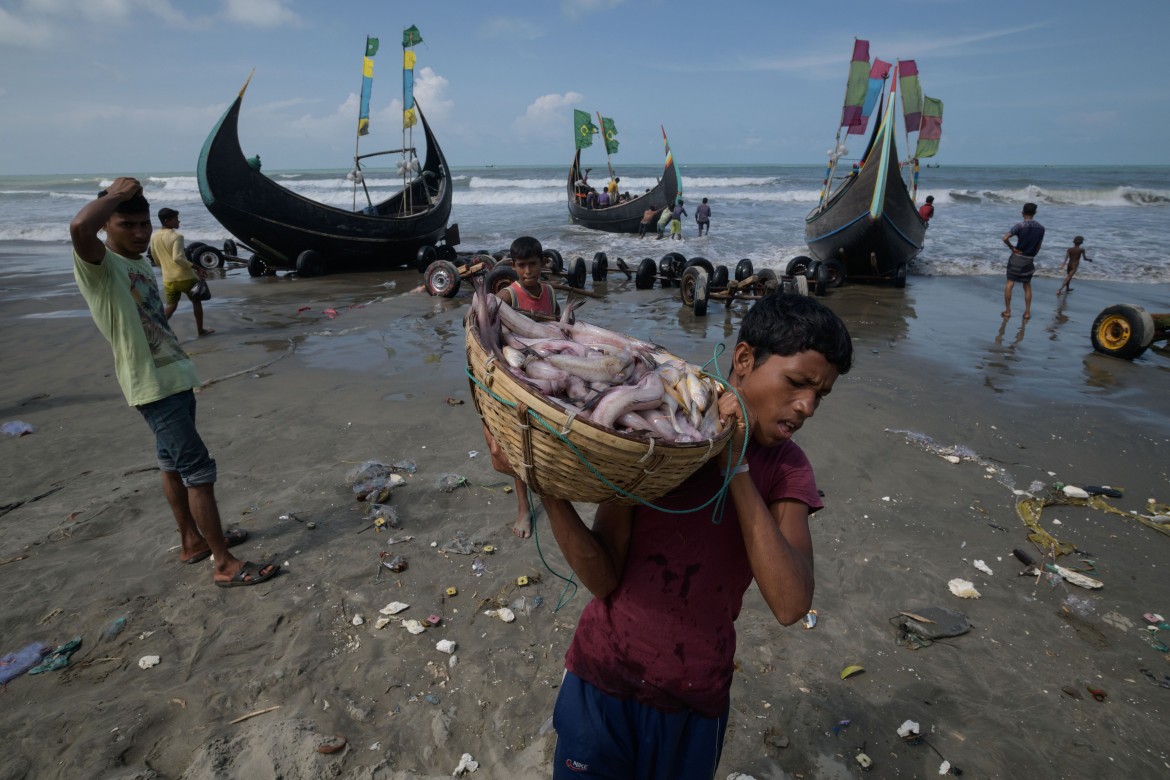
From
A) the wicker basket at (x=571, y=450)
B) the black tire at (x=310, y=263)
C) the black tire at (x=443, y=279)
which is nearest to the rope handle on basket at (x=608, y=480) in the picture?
the wicker basket at (x=571, y=450)

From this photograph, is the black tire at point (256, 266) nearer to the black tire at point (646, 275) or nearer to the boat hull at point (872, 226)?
A: the black tire at point (646, 275)

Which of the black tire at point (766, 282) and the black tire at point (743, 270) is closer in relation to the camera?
the black tire at point (766, 282)

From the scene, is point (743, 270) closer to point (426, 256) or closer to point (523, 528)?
point (426, 256)

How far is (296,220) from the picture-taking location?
13570 millimetres

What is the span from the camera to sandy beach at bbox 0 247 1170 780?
256 centimetres

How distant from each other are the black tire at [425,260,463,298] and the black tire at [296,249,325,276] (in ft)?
13.0

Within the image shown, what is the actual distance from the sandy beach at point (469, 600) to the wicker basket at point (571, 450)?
0.46 metres

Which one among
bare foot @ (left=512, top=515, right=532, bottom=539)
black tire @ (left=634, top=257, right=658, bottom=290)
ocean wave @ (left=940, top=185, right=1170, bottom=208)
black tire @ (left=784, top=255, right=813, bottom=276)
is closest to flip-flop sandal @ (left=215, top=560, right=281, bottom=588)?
bare foot @ (left=512, top=515, right=532, bottom=539)

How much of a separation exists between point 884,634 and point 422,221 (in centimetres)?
1444

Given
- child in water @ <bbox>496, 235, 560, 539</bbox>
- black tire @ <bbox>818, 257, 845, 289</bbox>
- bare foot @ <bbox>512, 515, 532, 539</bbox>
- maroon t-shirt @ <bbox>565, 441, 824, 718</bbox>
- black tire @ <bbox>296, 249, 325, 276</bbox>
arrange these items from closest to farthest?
maroon t-shirt @ <bbox>565, 441, 824, 718</bbox>, bare foot @ <bbox>512, 515, 532, 539</bbox>, child in water @ <bbox>496, 235, 560, 539</bbox>, black tire @ <bbox>818, 257, 845, 289</bbox>, black tire @ <bbox>296, 249, 325, 276</bbox>

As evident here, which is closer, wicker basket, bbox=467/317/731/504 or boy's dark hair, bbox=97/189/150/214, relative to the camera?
wicker basket, bbox=467/317/731/504

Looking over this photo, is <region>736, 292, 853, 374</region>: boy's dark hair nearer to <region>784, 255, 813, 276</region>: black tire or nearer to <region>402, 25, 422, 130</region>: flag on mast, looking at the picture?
<region>784, 255, 813, 276</region>: black tire

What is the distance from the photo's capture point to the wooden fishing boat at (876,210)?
1288 cm

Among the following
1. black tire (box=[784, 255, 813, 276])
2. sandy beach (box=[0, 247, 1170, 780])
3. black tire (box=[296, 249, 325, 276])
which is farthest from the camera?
black tire (box=[296, 249, 325, 276])
